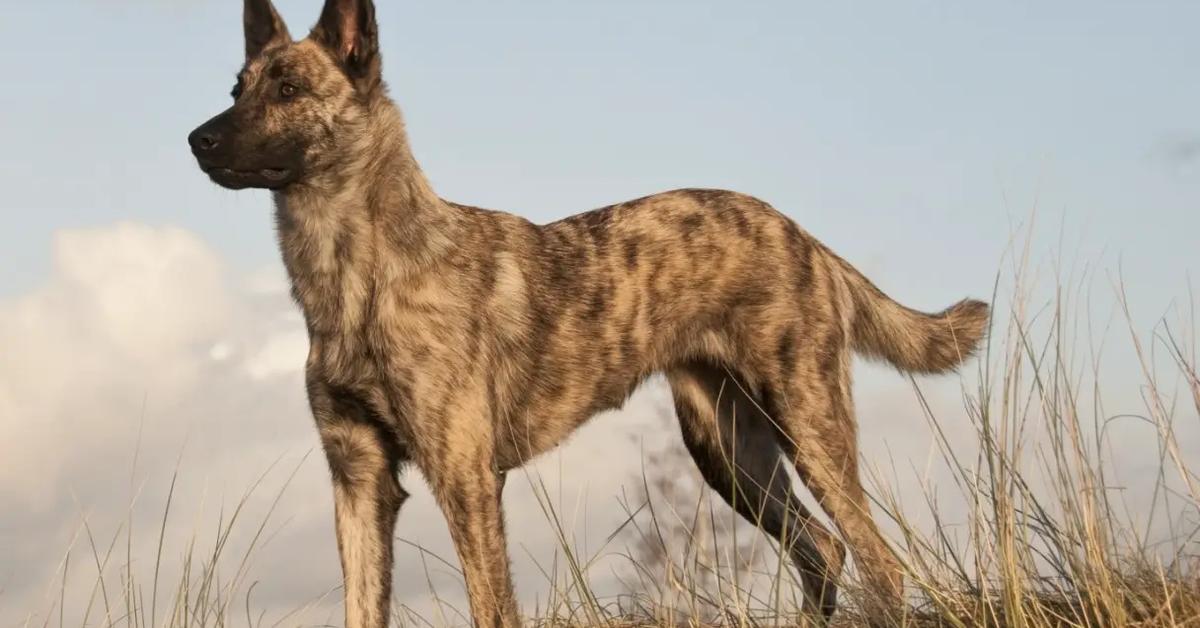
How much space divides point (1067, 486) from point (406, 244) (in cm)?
254

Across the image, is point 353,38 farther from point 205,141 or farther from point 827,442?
point 827,442

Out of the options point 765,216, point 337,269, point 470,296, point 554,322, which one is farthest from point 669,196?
point 337,269

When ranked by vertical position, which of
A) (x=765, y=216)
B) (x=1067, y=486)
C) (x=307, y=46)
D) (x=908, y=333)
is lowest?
(x=1067, y=486)

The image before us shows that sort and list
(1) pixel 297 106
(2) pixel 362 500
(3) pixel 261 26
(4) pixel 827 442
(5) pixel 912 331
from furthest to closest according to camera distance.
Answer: (5) pixel 912 331
(4) pixel 827 442
(3) pixel 261 26
(2) pixel 362 500
(1) pixel 297 106

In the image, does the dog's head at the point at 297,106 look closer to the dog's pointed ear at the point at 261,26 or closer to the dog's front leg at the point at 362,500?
the dog's pointed ear at the point at 261,26

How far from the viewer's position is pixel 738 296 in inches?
235

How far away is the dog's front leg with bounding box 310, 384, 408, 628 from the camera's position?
207 inches

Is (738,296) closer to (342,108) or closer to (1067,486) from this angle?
(342,108)

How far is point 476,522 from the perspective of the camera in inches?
194

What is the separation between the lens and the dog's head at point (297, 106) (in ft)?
16.3

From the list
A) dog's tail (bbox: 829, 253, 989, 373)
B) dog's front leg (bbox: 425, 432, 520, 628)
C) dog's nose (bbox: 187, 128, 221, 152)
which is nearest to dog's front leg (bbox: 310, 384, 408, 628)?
dog's front leg (bbox: 425, 432, 520, 628)

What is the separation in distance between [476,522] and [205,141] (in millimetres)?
1684

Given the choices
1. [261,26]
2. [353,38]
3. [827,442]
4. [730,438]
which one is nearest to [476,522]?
[730,438]

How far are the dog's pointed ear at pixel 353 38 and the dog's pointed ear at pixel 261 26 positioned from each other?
308 mm
